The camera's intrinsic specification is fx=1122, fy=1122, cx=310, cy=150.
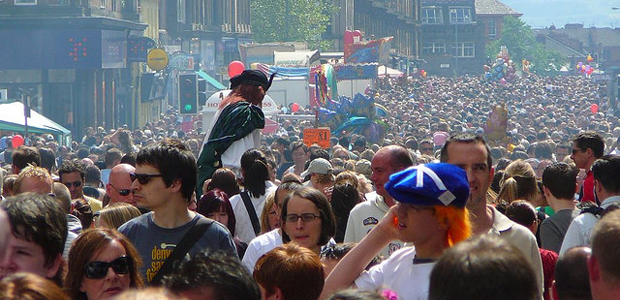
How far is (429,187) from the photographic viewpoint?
13.4 ft

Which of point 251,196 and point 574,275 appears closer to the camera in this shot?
point 574,275

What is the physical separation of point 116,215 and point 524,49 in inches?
6367

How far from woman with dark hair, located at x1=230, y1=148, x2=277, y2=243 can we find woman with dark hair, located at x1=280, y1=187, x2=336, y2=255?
73.4 inches

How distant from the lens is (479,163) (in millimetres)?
5285

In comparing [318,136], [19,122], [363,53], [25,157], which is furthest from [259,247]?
[363,53]

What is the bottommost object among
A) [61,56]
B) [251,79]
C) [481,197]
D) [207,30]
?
[481,197]

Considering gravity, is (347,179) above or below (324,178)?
above

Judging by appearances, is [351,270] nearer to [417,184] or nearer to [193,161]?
[417,184]

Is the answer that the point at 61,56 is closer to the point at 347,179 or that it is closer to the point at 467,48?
the point at 347,179

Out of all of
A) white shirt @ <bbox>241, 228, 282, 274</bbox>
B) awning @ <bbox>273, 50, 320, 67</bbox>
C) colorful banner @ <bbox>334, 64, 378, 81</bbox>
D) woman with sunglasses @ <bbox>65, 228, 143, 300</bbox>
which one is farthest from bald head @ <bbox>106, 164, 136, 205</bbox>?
awning @ <bbox>273, 50, 320, 67</bbox>

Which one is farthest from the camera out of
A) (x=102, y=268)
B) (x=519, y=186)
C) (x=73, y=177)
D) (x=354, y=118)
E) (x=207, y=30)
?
(x=207, y=30)

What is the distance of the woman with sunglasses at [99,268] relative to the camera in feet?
14.3

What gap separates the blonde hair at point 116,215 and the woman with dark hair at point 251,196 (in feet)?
4.01

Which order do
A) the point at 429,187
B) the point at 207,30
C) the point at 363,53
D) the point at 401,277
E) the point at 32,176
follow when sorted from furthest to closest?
1. the point at 207,30
2. the point at 363,53
3. the point at 32,176
4. the point at 401,277
5. the point at 429,187
